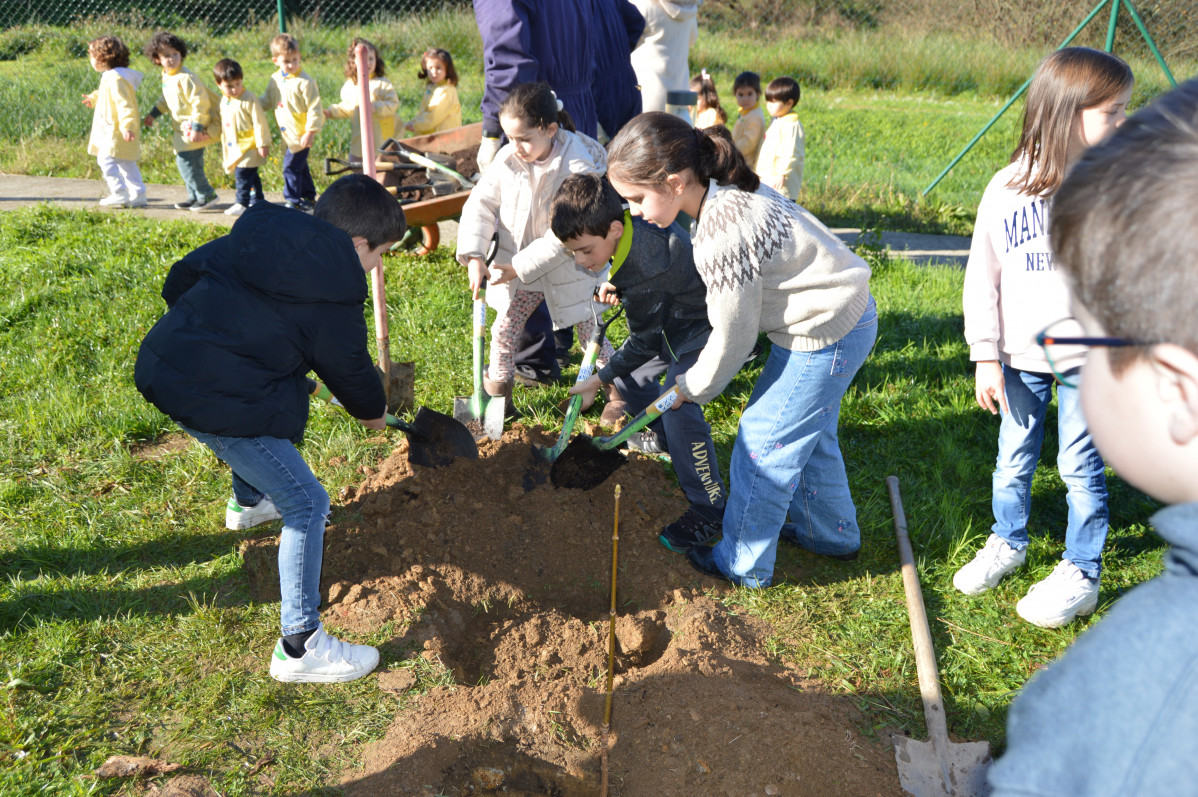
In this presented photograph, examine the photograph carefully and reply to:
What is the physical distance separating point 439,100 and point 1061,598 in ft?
21.2

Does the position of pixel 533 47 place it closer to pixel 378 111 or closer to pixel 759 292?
pixel 759 292

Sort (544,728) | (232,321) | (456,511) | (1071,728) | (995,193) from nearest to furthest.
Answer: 1. (1071,728)
2. (232,321)
3. (544,728)
4. (995,193)
5. (456,511)

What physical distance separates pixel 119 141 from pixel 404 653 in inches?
253

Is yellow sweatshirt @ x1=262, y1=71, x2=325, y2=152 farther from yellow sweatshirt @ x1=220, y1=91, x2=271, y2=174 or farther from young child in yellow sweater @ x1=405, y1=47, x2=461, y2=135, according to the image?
young child in yellow sweater @ x1=405, y1=47, x2=461, y2=135

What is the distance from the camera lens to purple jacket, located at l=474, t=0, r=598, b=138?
12.8ft

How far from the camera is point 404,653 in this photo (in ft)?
9.33

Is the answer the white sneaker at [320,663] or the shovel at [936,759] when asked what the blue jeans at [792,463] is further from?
the white sneaker at [320,663]

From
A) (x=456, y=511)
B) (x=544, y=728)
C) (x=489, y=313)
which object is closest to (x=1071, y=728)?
(x=544, y=728)

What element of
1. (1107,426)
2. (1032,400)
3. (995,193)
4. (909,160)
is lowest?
(909,160)

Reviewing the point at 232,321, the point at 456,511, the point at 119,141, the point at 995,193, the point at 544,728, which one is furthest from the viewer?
the point at 119,141

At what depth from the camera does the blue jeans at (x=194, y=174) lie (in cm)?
725

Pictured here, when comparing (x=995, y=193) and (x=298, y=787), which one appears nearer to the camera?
(x=298, y=787)

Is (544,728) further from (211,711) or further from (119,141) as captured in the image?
(119,141)

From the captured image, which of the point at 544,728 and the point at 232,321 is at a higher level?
the point at 232,321
